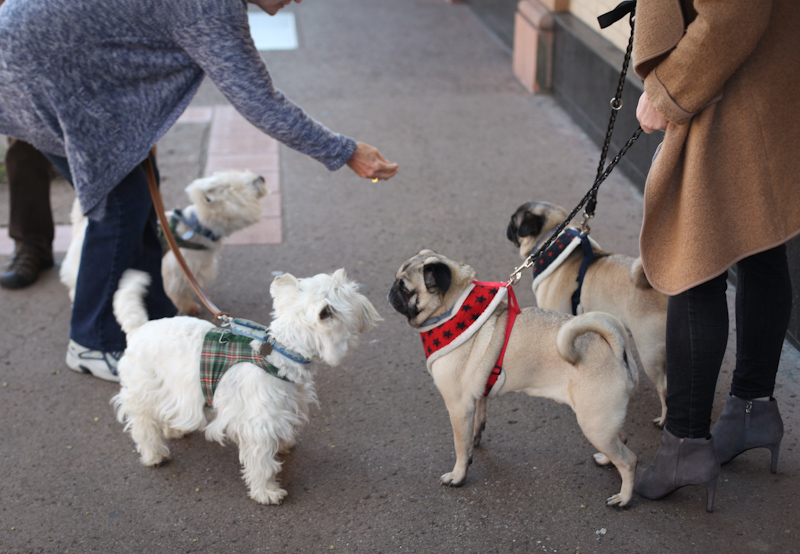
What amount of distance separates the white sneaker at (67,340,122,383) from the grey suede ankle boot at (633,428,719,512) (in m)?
2.83

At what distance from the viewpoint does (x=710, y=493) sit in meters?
2.78

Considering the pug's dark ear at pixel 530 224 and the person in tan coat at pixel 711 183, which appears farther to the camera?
the pug's dark ear at pixel 530 224

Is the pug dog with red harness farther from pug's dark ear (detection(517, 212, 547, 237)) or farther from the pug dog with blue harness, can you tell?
pug's dark ear (detection(517, 212, 547, 237))

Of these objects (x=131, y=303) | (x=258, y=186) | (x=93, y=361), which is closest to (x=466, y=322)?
(x=131, y=303)

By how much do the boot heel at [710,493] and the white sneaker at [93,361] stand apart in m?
3.01

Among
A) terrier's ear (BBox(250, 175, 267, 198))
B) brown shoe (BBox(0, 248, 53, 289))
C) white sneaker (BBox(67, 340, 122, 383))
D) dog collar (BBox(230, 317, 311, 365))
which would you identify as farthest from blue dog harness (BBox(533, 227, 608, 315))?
brown shoe (BBox(0, 248, 53, 289))

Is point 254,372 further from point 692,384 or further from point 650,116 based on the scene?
point 650,116

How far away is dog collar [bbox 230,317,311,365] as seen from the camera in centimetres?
293

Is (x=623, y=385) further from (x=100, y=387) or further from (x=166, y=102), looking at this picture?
(x=100, y=387)

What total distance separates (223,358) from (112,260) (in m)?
1.12

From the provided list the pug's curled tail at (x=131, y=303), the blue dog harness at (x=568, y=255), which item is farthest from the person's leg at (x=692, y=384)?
the pug's curled tail at (x=131, y=303)

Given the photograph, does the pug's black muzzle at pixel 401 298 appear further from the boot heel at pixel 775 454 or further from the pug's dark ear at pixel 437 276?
A: the boot heel at pixel 775 454

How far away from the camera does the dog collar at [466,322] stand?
112 inches

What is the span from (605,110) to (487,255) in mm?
2376
